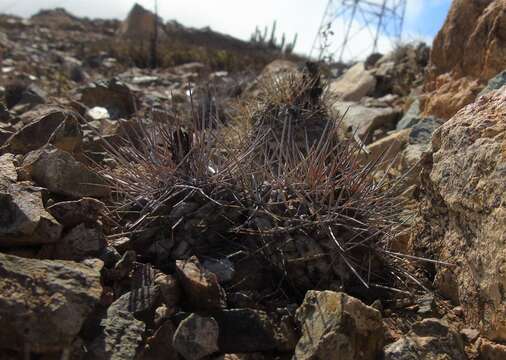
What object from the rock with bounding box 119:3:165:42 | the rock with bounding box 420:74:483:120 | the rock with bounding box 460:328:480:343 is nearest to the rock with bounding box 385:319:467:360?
the rock with bounding box 460:328:480:343

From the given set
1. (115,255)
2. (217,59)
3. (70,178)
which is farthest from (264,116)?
(217,59)

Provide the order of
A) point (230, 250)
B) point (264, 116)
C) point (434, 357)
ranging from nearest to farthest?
point (434, 357) < point (230, 250) < point (264, 116)

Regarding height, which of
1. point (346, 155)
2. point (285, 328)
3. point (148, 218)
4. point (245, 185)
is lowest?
point (285, 328)

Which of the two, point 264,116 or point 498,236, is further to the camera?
point 264,116

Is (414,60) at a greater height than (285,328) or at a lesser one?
greater

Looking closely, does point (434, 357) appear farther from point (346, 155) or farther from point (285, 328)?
point (346, 155)

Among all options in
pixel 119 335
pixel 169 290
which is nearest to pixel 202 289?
pixel 169 290

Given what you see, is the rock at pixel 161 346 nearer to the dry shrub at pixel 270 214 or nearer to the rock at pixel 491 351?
the dry shrub at pixel 270 214
